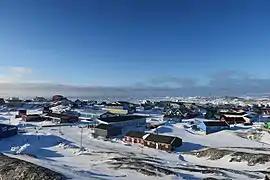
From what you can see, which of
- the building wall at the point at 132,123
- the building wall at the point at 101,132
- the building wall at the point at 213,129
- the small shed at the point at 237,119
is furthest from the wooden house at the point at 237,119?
the building wall at the point at 101,132

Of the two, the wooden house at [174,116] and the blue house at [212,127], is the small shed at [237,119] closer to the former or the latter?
the blue house at [212,127]

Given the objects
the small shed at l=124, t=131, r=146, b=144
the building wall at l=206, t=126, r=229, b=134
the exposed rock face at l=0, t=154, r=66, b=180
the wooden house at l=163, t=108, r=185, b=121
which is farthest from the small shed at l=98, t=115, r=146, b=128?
the exposed rock face at l=0, t=154, r=66, b=180

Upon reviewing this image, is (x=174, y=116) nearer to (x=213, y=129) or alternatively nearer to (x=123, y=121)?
(x=123, y=121)

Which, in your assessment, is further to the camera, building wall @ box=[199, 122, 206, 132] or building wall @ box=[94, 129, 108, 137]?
building wall @ box=[199, 122, 206, 132]

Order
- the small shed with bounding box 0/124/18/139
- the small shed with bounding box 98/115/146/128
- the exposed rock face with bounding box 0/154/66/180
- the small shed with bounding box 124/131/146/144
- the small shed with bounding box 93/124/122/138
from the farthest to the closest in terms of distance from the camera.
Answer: the small shed with bounding box 98/115/146/128
the small shed with bounding box 93/124/122/138
the small shed with bounding box 0/124/18/139
the small shed with bounding box 124/131/146/144
the exposed rock face with bounding box 0/154/66/180

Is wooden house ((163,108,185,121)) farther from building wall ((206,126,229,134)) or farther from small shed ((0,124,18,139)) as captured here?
small shed ((0,124,18,139))

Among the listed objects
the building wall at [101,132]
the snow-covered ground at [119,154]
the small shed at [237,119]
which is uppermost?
the small shed at [237,119]

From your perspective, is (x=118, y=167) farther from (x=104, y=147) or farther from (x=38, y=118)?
(x=38, y=118)
